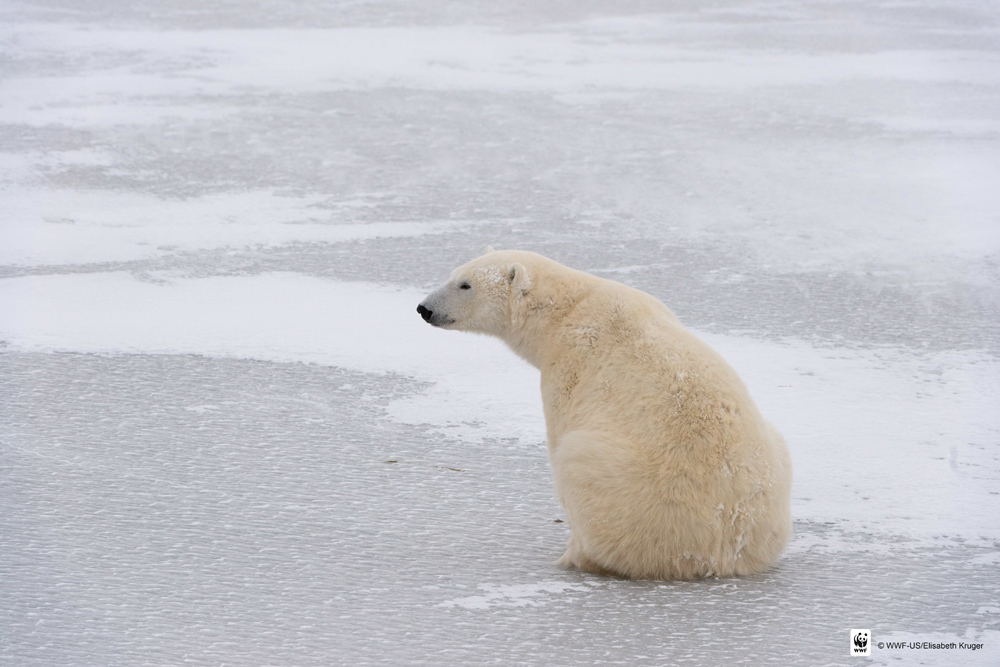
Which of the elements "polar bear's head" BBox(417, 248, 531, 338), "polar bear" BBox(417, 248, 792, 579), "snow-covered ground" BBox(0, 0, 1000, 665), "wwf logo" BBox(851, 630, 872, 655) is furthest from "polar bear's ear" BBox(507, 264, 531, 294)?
"wwf logo" BBox(851, 630, 872, 655)

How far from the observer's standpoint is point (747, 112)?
8758 millimetres

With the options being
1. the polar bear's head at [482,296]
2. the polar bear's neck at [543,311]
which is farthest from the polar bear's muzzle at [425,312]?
the polar bear's neck at [543,311]

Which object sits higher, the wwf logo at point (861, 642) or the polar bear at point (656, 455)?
the polar bear at point (656, 455)

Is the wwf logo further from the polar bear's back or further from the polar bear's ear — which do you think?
the polar bear's ear

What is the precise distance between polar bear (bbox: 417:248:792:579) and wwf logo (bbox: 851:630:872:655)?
393mm

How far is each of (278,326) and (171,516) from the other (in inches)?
77.6

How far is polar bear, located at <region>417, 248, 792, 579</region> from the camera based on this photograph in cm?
279

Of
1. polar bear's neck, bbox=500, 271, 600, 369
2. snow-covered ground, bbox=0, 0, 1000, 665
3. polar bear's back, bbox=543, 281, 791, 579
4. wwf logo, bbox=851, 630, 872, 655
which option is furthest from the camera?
polar bear's neck, bbox=500, 271, 600, 369

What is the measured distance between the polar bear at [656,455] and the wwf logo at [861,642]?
1.29 ft

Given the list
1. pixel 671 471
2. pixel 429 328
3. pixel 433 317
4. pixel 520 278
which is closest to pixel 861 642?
pixel 671 471

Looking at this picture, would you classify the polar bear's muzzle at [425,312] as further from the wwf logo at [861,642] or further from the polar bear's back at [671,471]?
the wwf logo at [861,642]

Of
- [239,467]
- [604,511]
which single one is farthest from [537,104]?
[604,511]

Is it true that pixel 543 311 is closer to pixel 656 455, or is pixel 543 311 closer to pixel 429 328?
pixel 656 455

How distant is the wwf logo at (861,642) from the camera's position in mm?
2424
